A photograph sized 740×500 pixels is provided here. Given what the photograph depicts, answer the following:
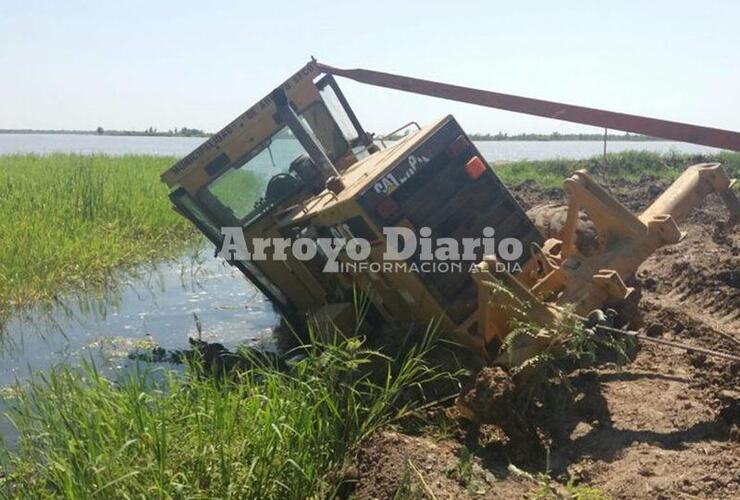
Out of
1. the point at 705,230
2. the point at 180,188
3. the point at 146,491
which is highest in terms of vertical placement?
the point at 180,188

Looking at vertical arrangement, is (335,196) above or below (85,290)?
above

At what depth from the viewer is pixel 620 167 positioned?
22359mm

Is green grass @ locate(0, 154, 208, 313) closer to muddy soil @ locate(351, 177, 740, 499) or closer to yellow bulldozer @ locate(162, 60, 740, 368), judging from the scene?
yellow bulldozer @ locate(162, 60, 740, 368)

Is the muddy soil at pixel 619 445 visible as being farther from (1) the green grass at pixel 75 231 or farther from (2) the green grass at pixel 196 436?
(1) the green grass at pixel 75 231

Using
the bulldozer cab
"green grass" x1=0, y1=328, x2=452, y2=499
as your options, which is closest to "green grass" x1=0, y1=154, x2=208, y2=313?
the bulldozer cab

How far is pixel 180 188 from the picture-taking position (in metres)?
7.09

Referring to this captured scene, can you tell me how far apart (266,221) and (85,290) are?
4228 millimetres

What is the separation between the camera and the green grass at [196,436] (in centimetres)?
355

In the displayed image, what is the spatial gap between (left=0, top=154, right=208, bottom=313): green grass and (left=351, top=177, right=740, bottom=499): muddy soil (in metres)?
6.64

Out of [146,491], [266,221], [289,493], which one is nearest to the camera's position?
[146,491]

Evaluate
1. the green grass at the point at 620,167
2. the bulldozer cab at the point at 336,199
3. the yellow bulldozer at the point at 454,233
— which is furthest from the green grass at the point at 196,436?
the green grass at the point at 620,167

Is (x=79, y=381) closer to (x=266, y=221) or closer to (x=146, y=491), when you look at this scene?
(x=146, y=491)

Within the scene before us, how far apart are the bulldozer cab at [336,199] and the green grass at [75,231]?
3.57m

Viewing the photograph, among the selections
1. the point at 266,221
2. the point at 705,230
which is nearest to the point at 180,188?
the point at 266,221
